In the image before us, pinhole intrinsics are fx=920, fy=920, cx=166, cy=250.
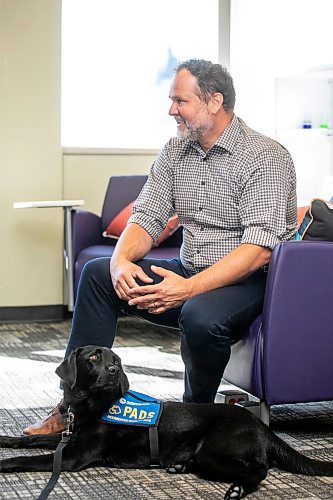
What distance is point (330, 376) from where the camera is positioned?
2676 millimetres

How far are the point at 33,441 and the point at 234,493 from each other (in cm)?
63

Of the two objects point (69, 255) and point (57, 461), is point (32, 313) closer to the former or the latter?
point (69, 255)

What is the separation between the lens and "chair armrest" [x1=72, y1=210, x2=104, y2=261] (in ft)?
15.2

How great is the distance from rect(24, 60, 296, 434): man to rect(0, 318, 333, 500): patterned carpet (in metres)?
0.33

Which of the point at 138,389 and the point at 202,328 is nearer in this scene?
the point at 202,328

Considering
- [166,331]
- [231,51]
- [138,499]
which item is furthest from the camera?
[231,51]

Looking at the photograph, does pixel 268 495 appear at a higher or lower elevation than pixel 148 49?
lower

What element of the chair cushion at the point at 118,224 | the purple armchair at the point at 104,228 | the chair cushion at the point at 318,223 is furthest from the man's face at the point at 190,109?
the chair cushion at the point at 118,224

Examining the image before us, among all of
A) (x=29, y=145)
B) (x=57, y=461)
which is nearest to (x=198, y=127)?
(x=57, y=461)

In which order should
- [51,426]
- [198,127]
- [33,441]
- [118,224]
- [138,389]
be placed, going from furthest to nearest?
[118,224] → [138,389] → [198,127] → [51,426] → [33,441]

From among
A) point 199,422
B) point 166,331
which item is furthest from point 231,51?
point 199,422

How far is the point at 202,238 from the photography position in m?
2.82

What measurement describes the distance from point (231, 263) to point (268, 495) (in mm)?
720

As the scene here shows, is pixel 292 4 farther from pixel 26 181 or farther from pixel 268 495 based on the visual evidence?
pixel 268 495
